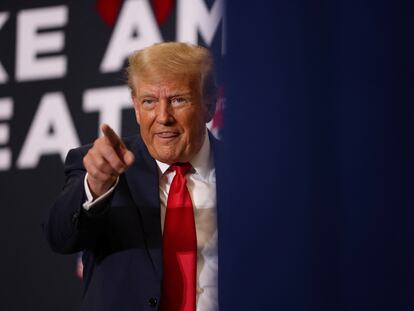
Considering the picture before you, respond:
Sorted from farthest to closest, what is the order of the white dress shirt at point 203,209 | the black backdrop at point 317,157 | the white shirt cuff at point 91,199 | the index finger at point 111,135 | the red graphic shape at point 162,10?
Answer: 1. the red graphic shape at point 162,10
2. the white dress shirt at point 203,209
3. the white shirt cuff at point 91,199
4. the index finger at point 111,135
5. the black backdrop at point 317,157

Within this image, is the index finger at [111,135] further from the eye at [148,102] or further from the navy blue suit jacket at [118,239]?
the eye at [148,102]

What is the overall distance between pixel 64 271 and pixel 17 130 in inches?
21.8

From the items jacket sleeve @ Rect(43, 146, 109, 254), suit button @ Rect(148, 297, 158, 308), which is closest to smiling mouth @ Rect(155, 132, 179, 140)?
jacket sleeve @ Rect(43, 146, 109, 254)

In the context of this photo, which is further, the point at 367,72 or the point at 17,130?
the point at 17,130

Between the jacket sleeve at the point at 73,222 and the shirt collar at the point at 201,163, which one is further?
the shirt collar at the point at 201,163

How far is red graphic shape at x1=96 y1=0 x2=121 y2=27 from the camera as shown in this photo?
238 cm

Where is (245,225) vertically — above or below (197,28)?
below

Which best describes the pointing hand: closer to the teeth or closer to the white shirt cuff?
the white shirt cuff

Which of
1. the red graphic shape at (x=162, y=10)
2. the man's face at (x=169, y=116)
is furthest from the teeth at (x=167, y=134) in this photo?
the red graphic shape at (x=162, y=10)

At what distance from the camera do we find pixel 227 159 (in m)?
0.62

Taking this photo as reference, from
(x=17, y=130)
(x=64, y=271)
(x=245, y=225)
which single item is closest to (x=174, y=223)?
(x=245, y=225)

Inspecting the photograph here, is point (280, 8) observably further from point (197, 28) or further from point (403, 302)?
point (197, 28)

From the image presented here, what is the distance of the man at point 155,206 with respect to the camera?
121 centimetres

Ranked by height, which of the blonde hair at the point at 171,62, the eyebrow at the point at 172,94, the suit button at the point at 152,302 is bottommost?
the suit button at the point at 152,302
